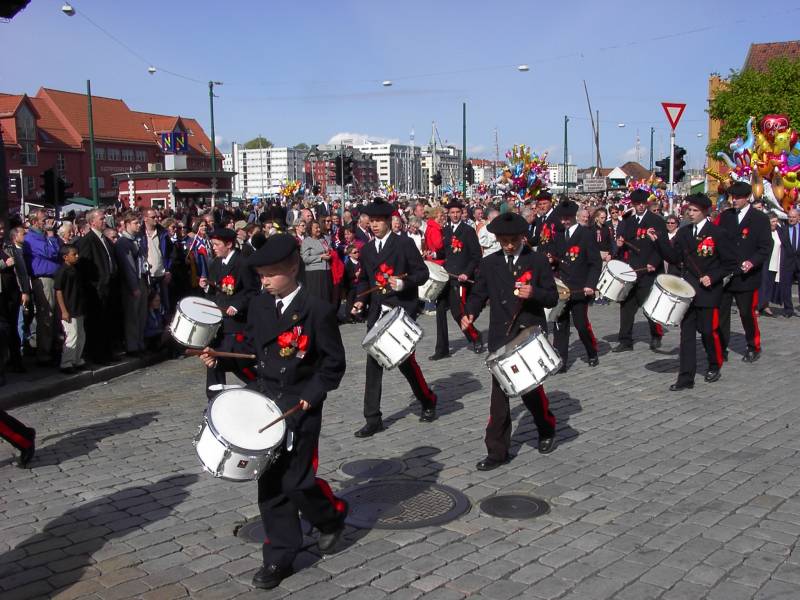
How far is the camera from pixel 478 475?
666 cm

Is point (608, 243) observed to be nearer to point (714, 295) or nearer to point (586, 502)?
point (714, 295)

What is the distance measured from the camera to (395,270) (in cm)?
839

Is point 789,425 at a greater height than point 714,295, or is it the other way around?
point 714,295

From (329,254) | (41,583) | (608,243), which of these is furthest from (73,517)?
(608,243)

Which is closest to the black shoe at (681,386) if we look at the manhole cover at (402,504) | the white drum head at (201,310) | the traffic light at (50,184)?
the manhole cover at (402,504)

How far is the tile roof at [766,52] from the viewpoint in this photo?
74.4m

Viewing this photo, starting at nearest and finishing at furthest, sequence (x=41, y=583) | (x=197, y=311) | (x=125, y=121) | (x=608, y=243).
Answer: (x=41, y=583) < (x=197, y=311) < (x=608, y=243) < (x=125, y=121)

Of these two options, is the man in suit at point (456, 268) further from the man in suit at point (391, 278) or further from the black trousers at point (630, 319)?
the man in suit at point (391, 278)

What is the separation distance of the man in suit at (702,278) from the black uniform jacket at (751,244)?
108 centimetres

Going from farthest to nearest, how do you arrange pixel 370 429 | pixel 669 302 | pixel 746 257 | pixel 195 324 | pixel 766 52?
pixel 766 52, pixel 746 257, pixel 669 302, pixel 370 429, pixel 195 324

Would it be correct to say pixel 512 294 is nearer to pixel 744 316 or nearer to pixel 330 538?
pixel 330 538

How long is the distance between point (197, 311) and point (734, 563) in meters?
4.85

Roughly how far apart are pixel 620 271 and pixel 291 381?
282 inches

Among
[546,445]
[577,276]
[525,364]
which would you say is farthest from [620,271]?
[525,364]
